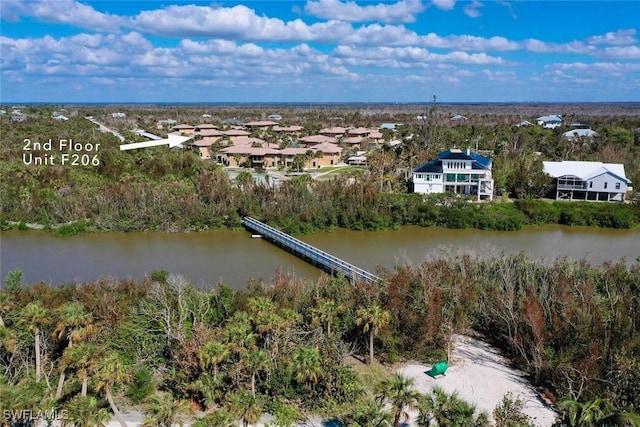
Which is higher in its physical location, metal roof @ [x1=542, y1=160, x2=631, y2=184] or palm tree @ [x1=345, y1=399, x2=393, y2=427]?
metal roof @ [x1=542, y1=160, x2=631, y2=184]

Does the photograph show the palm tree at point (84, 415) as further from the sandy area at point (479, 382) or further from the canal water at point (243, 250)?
the canal water at point (243, 250)

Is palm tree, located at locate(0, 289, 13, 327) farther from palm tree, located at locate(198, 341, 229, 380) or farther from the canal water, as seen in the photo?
the canal water

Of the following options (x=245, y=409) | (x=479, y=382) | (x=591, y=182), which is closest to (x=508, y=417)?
(x=479, y=382)

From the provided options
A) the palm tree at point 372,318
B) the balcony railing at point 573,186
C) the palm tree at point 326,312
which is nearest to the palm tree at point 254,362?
the palm tree at point 326,312

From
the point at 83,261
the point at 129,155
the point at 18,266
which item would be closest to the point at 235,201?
the point at 83,261

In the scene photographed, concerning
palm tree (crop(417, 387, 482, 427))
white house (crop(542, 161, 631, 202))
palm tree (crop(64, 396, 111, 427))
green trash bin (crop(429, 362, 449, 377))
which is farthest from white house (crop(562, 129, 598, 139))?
palm tree (crop(64, 396, 111, 427))

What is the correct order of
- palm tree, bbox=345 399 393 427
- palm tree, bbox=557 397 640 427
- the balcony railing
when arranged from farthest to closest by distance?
the balcony railing, palm tree, bbox=345 399 393 427, palm tree, bbox=557 397 640 427

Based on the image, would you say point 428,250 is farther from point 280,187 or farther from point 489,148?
point 489,148
